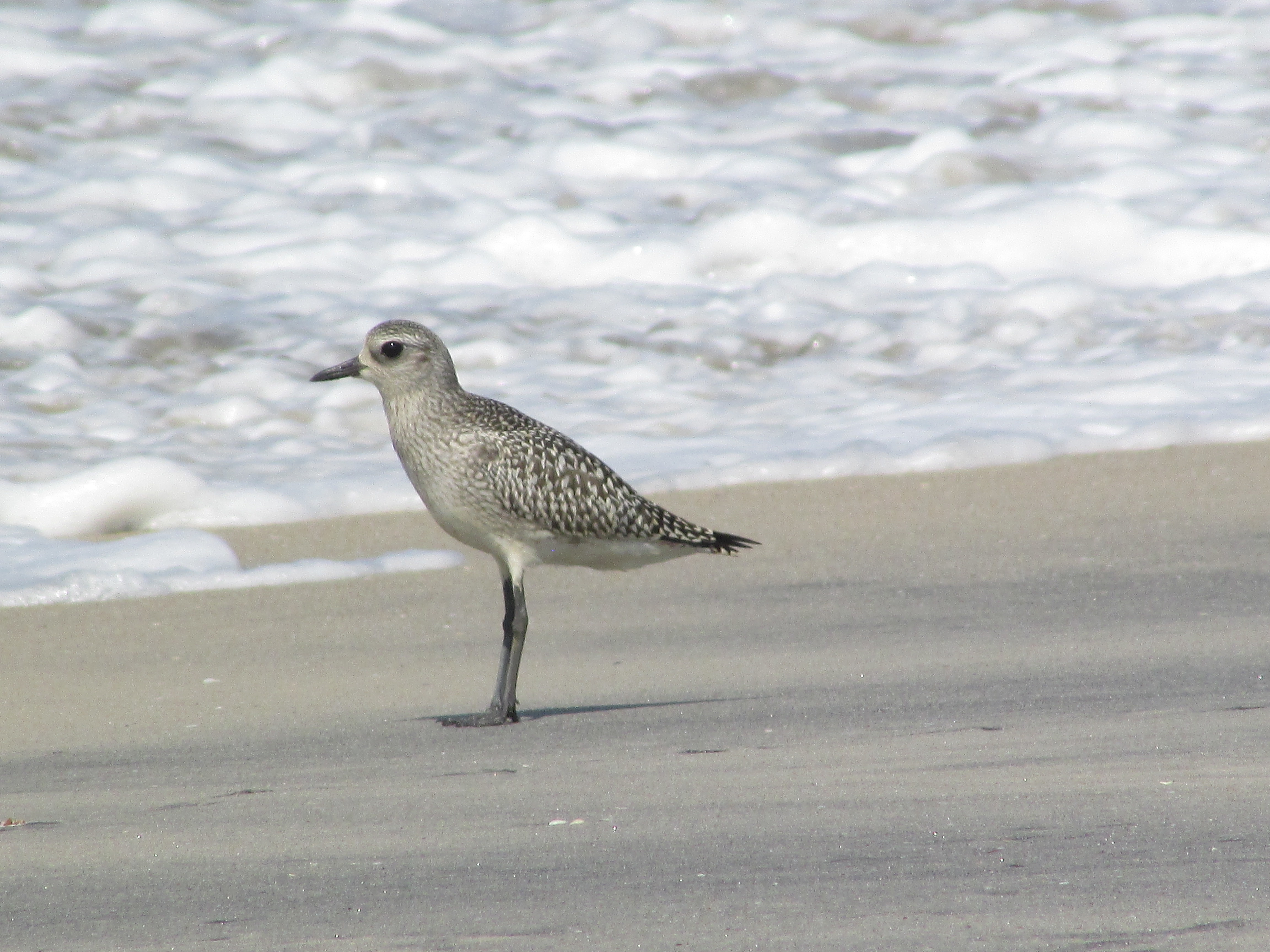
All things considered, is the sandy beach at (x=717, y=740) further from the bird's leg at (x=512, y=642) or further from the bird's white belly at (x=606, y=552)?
the bird's white belly at (x=606, y=552)

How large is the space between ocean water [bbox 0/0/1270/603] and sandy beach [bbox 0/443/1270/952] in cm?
72

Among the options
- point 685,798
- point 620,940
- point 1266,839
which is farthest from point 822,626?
point 620,940

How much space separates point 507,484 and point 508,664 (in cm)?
45

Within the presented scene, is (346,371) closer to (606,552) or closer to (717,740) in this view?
(606,552)

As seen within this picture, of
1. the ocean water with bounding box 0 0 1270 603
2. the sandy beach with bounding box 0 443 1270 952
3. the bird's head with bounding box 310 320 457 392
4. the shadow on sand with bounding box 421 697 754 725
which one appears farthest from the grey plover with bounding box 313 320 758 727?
the ocean water with bounding box 0 0 1270 603

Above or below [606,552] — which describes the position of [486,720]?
below

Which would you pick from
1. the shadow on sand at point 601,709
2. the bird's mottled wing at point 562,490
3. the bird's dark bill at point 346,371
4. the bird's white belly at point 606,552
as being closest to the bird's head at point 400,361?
the bird's dark bill at point 346,371

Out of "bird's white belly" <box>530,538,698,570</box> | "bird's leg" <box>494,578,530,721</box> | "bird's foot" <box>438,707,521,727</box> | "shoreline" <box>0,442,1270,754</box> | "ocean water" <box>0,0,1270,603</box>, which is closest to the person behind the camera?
"bird's foot" <box>438,707,521,727</box>

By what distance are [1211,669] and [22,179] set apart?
26.3 ft

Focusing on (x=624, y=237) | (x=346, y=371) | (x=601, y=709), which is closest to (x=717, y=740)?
(x=601, y=709)

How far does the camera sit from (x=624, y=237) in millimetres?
9547

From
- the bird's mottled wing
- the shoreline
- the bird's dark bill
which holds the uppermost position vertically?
the bird's dark bill

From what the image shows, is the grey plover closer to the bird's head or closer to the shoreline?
the bird's head

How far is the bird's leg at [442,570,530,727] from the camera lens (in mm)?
3963
